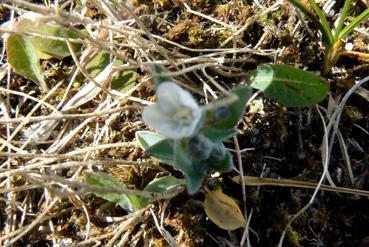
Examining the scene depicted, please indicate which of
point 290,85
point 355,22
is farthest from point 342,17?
point 290,85

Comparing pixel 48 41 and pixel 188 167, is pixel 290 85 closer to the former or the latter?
pixel 188 167

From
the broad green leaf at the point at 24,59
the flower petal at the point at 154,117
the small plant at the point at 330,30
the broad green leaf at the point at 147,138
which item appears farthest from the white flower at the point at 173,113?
the broad green leaf at the point at 24,59

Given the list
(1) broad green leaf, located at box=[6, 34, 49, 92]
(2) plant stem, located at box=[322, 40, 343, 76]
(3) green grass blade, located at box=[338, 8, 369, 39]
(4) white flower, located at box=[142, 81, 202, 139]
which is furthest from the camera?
(1) broad green leaf, located at box=[6, 34, 49, 92]

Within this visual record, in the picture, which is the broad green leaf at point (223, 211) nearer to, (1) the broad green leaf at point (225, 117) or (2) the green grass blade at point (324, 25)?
(1) the broad green leaf at point (225, 117)

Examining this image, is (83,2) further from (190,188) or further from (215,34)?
(190,188)

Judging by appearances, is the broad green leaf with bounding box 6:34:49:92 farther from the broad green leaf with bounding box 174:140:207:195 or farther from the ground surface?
the broad green leaf with bounding box 174:140:207:195

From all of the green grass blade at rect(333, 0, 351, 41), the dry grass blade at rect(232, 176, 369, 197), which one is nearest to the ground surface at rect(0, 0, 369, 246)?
the dry grass blade at rect(232, 176, 369, 197)
